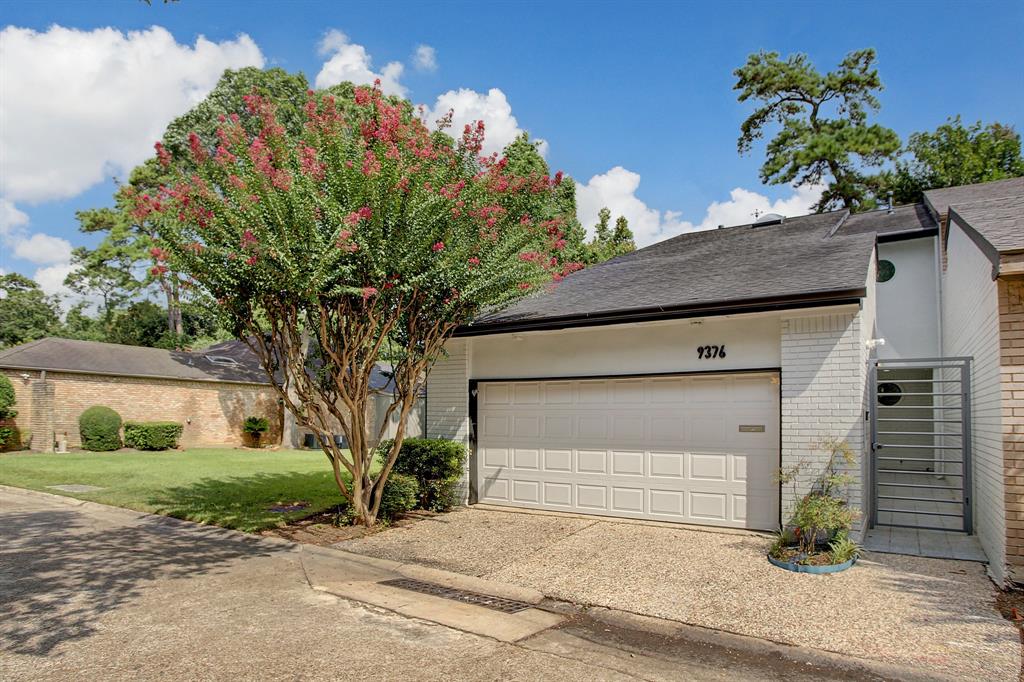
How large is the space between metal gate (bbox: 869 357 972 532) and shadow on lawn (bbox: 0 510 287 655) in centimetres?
845

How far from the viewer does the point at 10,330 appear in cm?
4006

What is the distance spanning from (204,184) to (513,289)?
4.38 m

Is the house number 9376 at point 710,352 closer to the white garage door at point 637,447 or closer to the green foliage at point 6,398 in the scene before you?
the white garage door at point 637,447

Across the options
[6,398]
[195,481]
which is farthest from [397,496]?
[6,398]

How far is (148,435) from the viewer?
2189 cm

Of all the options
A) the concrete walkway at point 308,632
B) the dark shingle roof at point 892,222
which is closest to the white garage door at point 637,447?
the concrete walkway at point 308,632

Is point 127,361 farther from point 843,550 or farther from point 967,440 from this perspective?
point 967,440

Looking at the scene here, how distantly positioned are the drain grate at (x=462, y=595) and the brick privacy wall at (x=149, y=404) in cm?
2000

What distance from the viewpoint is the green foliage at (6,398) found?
63.4 feet

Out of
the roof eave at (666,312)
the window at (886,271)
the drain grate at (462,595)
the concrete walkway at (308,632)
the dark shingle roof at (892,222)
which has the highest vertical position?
the dark shingle roof at (892,222)

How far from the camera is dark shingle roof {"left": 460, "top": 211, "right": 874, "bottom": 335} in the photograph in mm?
7945

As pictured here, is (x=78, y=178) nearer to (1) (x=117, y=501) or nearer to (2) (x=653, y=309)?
(1) (x=117, y=501)

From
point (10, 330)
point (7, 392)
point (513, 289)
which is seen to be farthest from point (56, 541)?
point (10, 330)

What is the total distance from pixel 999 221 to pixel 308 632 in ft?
26.3
